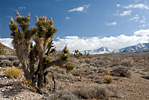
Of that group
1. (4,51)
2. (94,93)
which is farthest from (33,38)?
(4,51)

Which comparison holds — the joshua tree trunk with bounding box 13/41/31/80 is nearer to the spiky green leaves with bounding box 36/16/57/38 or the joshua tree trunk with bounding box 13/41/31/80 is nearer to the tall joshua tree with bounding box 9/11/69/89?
the tall joshua tree with bounding box 9/11/69/89

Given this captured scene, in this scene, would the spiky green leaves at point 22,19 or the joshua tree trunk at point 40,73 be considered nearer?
the spiky green leaves at point 22,19

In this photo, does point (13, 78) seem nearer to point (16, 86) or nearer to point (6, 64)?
point (16, 86)

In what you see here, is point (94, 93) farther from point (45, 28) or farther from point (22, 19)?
point (22, 19)

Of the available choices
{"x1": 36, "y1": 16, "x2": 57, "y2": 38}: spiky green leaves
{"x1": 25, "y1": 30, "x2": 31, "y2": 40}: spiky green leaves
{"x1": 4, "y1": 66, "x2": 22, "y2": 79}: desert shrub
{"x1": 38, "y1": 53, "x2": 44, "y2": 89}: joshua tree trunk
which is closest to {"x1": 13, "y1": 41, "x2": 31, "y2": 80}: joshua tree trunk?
{"x1": 25, "y1": 30, "x2": 31, "y2": 40}: spiky green leaves

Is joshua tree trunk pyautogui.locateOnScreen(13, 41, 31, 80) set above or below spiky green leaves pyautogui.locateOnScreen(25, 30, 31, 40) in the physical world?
below

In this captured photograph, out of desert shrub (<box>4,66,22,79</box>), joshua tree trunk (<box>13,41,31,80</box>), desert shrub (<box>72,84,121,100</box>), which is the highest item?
joshua tree trunk (<box>13,41,31,80</box>)

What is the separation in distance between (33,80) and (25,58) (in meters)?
1.35

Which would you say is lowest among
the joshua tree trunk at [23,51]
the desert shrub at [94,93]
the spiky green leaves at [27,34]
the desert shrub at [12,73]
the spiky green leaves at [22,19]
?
the desert shrub at [94,93]

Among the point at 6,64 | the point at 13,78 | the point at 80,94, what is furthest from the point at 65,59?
the point at 6,64

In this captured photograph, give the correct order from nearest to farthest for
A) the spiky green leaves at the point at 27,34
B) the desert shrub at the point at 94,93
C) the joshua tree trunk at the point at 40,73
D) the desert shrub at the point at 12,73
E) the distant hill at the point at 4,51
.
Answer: the desert shrub at the point at 94,93 → the spiky green leaves at the point at 27,34 → the joshua tree trunk at the point at 40,73 → the desert shrub at the point at 12,73 → the distant hill at the point at 4,51

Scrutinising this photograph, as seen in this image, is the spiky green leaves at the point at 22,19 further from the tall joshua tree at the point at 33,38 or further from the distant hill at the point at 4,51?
the distant hill at the point at 4,51

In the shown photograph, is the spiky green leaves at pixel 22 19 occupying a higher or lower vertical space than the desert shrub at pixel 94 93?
higher

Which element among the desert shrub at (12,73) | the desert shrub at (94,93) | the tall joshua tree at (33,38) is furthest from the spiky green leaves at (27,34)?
the desert shrub at (94,93)
